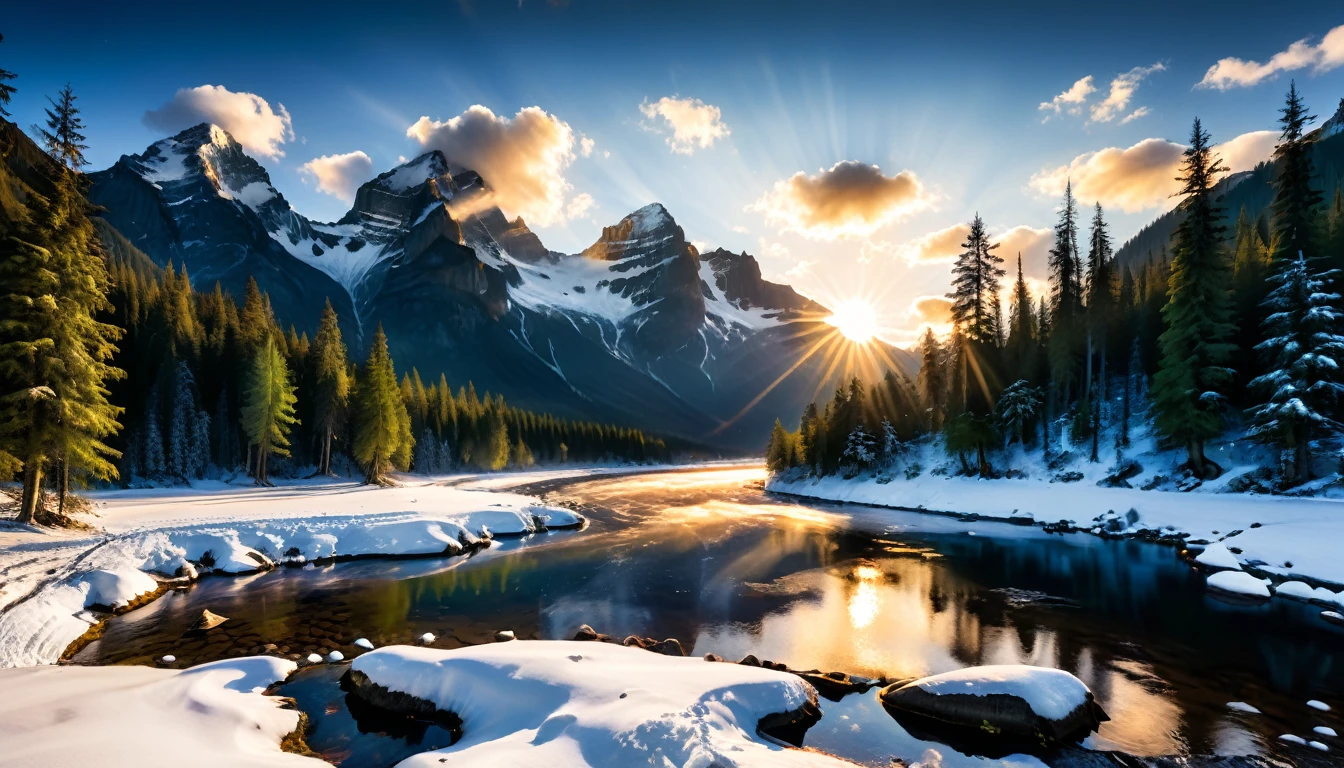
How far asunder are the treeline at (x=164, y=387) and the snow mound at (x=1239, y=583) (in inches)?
1962

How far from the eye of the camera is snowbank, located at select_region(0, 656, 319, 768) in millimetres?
8430

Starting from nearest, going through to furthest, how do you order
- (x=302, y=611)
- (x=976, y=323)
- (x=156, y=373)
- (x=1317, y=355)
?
(x=302, y=611)
(x=1317, y=355)
(x=976, y=323)
(x=156, y=373)

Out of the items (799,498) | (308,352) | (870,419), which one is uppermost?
(308,352)

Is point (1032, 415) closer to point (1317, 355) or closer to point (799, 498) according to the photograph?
point (1317, 355)

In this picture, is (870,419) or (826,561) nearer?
(826,561)

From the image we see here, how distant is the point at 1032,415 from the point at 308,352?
9149 centimetres

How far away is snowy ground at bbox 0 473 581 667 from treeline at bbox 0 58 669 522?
363 centimetres

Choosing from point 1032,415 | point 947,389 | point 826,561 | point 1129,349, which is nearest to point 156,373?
point 826,561

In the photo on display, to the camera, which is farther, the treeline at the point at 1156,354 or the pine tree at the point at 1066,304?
the pine tree at the point at 1066,304

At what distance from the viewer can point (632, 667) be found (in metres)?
13.2

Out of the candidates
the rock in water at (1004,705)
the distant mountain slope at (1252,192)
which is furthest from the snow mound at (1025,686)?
the distant mountain slope at (1252,192)

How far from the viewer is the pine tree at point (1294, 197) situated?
3825cm

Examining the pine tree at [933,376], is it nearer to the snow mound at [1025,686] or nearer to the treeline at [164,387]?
the snow mound at [1025,686]

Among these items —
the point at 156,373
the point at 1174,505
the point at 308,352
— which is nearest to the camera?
the point at 1174,505
